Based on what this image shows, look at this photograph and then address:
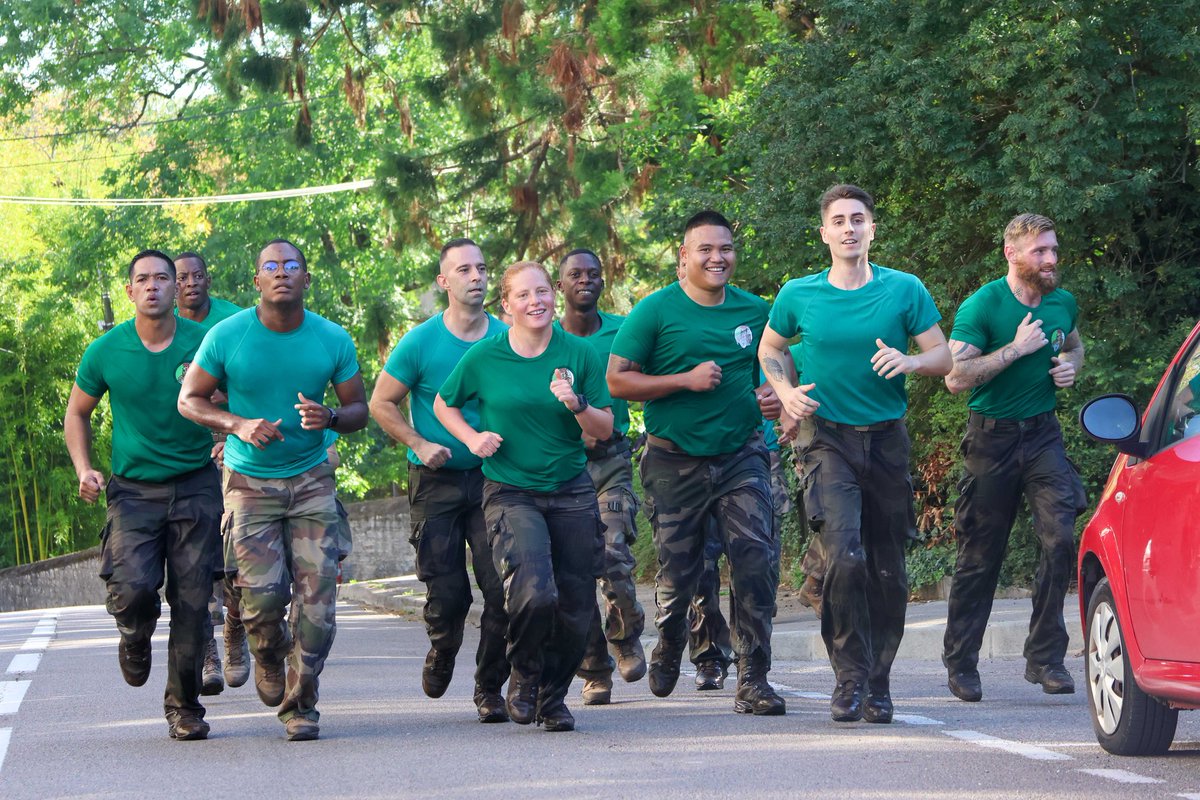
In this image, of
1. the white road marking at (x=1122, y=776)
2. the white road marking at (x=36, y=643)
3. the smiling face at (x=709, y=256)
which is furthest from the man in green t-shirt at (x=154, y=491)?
the white road marking at (x=36, y=643)

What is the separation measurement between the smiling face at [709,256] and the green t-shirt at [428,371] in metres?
0.99

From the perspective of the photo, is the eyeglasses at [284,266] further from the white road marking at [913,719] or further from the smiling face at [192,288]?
the white road marking at [913,719]

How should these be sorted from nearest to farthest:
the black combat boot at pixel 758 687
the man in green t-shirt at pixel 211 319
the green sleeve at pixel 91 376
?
the black combat boot at pixel 758 687 < the green sleeve at pixel 91 376 < the man in green t-shirt at pixel 211 319

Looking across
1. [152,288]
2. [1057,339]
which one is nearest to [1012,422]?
[1057,339]

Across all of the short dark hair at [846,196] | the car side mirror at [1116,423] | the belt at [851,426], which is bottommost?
the car side mirror at [1116,423]

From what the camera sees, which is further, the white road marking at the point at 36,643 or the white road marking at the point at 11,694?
the white road marking at the point at 36,643

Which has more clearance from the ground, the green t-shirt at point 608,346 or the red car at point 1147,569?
the green t-shirt at point 608,346

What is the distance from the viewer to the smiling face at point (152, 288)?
908cm

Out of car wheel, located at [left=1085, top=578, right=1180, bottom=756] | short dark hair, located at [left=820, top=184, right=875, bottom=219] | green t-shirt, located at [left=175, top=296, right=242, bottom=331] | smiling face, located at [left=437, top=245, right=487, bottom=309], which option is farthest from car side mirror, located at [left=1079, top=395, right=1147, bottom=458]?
green t-shirt, located at [left=175, top=296, right=242, bottom=331]

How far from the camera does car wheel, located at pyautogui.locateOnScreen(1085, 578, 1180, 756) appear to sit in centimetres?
695

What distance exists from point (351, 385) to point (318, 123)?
29.7m

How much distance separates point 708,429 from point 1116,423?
232 cm

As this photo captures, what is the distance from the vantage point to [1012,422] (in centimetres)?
932

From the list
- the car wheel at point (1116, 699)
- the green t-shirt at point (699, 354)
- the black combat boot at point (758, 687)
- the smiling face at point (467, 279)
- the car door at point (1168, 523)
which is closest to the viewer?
the car door at point (1168, 523)
